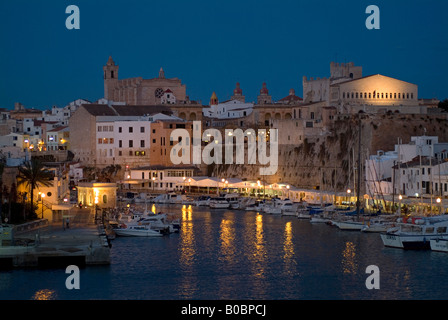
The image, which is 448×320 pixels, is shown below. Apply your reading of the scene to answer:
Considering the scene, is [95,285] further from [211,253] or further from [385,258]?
[385,258]

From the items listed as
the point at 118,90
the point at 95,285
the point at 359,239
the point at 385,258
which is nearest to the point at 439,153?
the point at 359,239

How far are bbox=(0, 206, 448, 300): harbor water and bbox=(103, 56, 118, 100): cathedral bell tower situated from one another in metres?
52.5

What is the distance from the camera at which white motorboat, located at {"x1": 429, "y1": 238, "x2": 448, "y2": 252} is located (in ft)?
119

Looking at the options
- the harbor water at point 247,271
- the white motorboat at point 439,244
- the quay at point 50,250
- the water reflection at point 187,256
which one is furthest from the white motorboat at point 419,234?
the quay at point 50,250

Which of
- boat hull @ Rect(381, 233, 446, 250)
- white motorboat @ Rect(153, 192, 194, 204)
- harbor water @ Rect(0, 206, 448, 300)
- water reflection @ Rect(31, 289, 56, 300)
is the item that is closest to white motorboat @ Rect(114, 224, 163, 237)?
harbor water @ Rect(0, 206, 448, 300)

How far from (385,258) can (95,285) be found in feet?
38.3

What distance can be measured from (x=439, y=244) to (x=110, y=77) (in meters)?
62.1

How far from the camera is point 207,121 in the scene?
8344 cm

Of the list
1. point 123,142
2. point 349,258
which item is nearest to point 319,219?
point 349,258

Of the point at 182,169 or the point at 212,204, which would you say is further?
the point at 182,169

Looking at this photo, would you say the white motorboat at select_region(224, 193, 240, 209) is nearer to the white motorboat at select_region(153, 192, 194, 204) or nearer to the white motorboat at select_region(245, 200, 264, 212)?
the white motorboat at select_region(245, 200, 264, 212)

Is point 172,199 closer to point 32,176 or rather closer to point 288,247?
point 32,176

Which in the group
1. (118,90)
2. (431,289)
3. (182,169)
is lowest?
(431,289)

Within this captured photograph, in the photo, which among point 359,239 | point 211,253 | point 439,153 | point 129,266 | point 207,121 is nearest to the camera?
point 129,266
